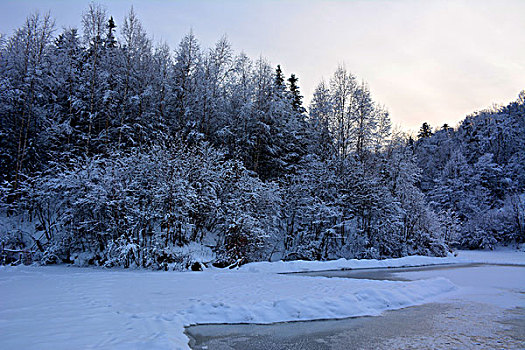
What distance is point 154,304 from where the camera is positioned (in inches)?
285

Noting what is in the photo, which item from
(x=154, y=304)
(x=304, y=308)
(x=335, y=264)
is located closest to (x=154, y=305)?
(x=154, y=304)

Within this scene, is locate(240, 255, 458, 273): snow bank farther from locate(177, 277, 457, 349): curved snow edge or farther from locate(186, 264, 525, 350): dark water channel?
locate(186, 264, 525, 350): dark water channel

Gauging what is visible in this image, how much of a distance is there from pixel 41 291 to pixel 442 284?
12.7m

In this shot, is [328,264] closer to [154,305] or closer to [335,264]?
[335,264]

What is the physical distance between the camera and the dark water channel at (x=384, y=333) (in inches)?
205

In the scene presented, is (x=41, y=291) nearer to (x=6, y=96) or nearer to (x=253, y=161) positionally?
(x=6, y=96)

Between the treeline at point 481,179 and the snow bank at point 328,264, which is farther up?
the treeline at point 481,179

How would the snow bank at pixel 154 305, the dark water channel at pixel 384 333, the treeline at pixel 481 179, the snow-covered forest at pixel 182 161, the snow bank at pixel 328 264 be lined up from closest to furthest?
the snow bank at pixel 154 305 < the dark water channel at pixel 384 333 < the snow bank at pixel 328 264 < the snow-covered forest at pixel 182 161 < the treeline at pixel 481 179

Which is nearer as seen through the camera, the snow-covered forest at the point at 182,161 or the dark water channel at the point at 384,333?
the dark water channel at the point at 384,333

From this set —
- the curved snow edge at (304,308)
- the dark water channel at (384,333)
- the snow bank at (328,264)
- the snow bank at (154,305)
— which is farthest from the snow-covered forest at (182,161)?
the dark water channel at (384,333)

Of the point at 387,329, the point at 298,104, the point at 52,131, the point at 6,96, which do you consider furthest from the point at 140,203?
the point at 298,104

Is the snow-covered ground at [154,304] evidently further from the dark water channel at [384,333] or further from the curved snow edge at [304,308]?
the dark water channel at [384,333]

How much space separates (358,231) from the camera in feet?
76.2

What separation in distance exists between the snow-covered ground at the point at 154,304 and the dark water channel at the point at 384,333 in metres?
0.51
